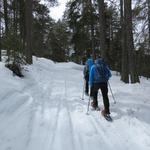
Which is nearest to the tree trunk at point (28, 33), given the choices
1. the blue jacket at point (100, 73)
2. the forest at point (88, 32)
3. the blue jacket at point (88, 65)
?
the forest at point (88, 32)

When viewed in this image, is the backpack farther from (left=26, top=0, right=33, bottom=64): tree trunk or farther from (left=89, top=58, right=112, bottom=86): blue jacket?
(left=26, top=0, right=33, bottom=64): tree trunk

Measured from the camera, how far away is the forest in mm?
17828

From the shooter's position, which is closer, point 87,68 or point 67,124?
point 67,124

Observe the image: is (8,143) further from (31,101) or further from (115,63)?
(115,63)

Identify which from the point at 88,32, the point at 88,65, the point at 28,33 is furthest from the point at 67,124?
the point at 88,32

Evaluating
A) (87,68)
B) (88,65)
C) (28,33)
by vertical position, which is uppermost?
(28,33)

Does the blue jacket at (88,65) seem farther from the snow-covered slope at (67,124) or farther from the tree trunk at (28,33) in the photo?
the tree trunk at (28,33)

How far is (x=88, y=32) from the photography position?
41.0m

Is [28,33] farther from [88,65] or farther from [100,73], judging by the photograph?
[100,73]

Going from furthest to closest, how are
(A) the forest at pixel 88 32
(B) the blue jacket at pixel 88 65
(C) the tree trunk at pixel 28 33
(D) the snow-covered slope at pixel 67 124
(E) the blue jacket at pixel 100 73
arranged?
1. (C) the tree trunk at pixel 28 33
2. (A) the forest at pixel 88 32
3. (B) the blue jacket at pixel 88 65
4. (E) the blue jacket at pixel 100 73
5. (D) the snow-covered slope at pixel 67 124

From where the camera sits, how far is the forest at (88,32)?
1783cm

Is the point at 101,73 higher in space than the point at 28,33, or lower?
lower

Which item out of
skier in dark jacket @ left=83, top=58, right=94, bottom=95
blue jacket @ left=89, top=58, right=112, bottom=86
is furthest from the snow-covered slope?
blue jacket @ left=89, top=58, right=112, bottom=86

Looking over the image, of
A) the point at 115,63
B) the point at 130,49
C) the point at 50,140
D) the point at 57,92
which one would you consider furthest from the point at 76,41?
the point at 50,140
